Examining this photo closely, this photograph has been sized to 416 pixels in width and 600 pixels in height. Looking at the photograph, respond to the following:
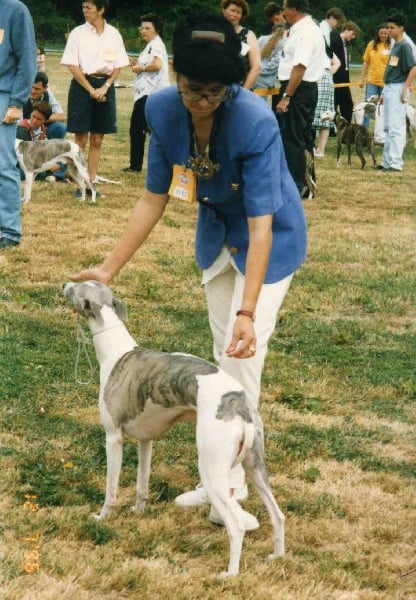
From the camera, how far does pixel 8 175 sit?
8.02 m

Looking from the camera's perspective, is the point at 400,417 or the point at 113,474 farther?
the point at 400,417

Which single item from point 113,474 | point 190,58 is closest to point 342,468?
point 113,474

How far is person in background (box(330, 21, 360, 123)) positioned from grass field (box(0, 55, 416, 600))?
779cm

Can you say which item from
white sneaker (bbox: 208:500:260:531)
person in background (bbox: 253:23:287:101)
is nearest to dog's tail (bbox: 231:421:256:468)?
white sneaker (bbox: 208:500:260:531)

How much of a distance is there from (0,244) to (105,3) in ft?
11.6

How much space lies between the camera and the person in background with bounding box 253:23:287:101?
1254 centimetres

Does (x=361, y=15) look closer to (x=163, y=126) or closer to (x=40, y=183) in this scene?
(x=40, y=183)

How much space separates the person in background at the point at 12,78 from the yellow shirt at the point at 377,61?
33.3 ft

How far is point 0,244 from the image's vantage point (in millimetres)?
8406

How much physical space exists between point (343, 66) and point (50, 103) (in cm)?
639

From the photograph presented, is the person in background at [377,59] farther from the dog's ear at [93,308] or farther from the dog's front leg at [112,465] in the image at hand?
the dog's front leg at [112,465]

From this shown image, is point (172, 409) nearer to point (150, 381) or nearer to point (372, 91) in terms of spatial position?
point (150, 381)

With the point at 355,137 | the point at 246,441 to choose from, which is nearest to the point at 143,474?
the point at 246,441
